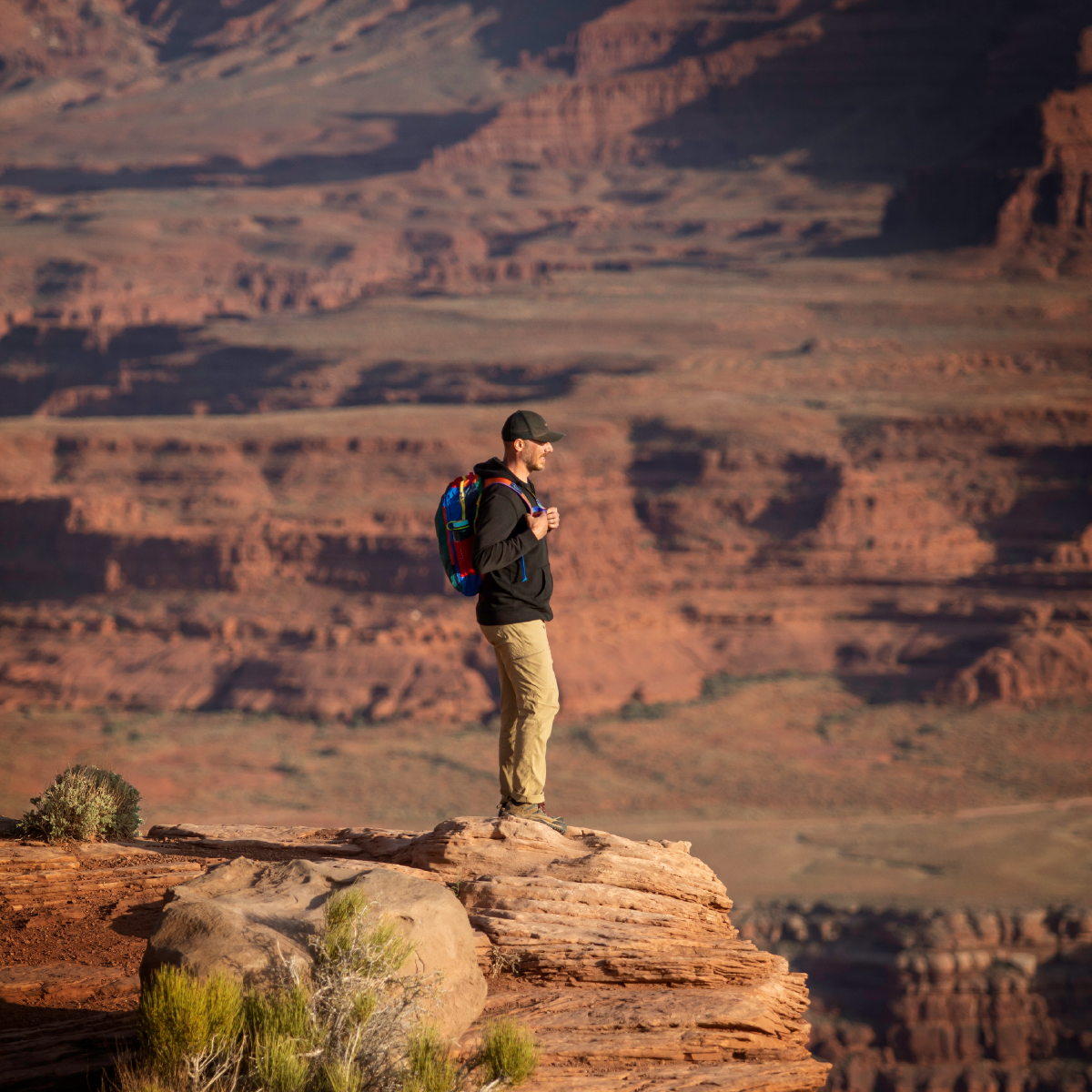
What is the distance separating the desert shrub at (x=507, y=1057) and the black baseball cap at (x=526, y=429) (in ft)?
11.0

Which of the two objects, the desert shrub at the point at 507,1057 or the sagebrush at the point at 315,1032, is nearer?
the sagebrush at the point at 315,1032

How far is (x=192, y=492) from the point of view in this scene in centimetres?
4753

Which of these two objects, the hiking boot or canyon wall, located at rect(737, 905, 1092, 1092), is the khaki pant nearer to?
the hiking boot

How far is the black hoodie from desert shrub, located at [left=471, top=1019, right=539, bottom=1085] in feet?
8.57

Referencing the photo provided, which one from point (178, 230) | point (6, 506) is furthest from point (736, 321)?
point (178, 230)

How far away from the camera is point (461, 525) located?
7.82 meters

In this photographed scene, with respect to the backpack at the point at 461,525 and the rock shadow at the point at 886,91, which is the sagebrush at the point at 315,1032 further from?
the rock shadow at the point at 886,91

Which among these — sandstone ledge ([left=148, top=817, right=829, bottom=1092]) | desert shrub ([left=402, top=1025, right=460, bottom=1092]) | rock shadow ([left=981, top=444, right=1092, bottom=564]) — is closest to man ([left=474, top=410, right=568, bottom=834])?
sandstone ledge ([left=148, top=817, right=829, bottom=1092])

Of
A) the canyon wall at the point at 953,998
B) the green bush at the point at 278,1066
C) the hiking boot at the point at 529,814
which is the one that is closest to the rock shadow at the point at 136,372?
the canyon wall at the point at 953,998

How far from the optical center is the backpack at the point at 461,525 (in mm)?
7801

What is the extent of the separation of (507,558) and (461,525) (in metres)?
0.35

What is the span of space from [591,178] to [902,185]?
25.5 m

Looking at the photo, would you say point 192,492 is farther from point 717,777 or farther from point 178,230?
point 178,230

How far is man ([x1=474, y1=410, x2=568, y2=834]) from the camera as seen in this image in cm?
770
